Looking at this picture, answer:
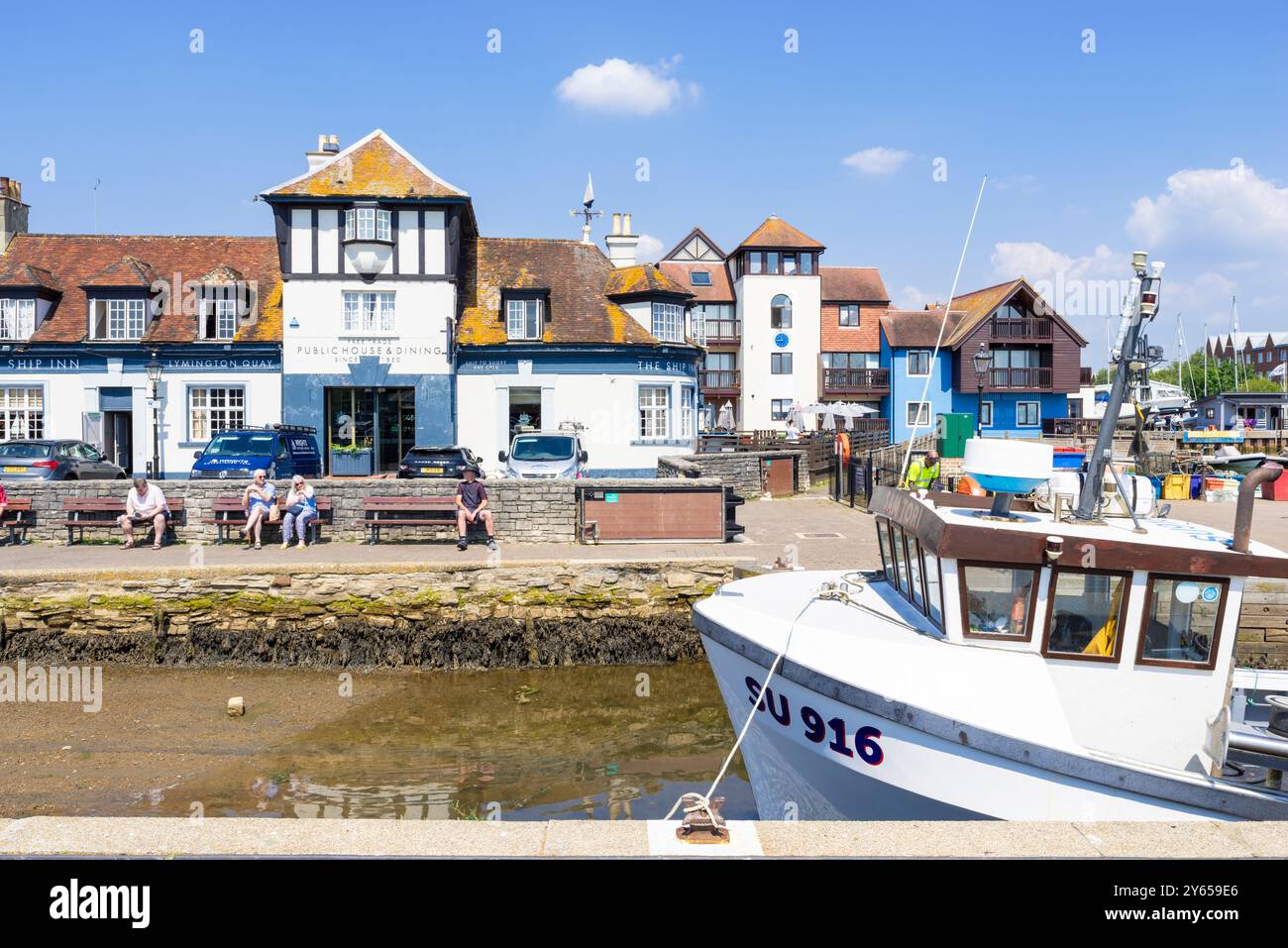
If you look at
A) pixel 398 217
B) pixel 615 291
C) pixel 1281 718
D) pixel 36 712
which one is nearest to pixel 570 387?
pixel 615 291

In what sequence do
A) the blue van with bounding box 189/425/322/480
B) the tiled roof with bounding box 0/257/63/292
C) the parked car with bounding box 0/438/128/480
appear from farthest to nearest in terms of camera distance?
the tiled roof with bounding box 0/257/63/292 → the parked car with bounding box 0/438/128/480 → the blue van with bounding box 189/425/322/480

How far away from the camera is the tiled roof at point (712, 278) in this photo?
53.6 m

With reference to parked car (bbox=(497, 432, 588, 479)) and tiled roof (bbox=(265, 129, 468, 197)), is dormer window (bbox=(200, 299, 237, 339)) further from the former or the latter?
parked car (bbox=(497, 432, 588, 479))

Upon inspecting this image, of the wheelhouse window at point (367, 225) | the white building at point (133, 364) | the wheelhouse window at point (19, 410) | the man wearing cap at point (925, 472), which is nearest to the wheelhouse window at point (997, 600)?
the man wearing cap at point (925, 472)

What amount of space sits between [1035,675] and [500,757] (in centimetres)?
590

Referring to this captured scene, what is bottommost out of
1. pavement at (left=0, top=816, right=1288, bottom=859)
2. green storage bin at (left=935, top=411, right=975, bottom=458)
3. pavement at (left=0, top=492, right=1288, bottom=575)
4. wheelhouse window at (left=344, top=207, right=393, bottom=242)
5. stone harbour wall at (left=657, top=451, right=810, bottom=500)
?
pavement at (left=0, top=492, right=1288, bottom=575)

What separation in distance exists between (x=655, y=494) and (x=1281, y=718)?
11051mm

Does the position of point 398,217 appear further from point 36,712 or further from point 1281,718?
point 1281,718

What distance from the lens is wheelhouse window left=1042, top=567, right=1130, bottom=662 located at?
22.3 feet

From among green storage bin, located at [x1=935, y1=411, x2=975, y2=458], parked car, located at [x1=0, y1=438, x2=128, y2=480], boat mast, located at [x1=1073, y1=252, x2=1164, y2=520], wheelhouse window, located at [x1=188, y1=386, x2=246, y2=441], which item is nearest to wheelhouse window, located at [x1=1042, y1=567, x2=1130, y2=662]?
boat mast, located at [x1=1073, y1=252, x2=1164, y2=520]

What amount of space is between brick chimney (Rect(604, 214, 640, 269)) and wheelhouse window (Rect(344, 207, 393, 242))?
26.9 ft

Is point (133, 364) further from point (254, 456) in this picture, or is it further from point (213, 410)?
point (254, 456)

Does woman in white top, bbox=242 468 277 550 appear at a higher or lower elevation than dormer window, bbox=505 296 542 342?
lower
